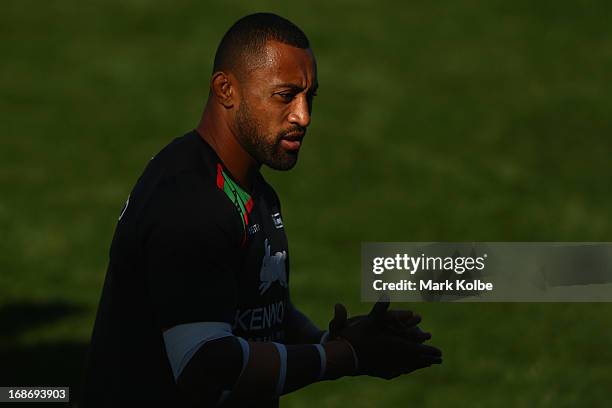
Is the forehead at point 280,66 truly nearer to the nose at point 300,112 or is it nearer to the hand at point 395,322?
the nose at point 300,112

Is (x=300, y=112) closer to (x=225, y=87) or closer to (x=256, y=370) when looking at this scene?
(x=225, y=87)

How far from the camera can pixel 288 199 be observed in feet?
59.9

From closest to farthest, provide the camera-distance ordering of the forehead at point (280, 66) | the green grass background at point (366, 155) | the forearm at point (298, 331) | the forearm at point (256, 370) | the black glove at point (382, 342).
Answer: the forearm at point (256, 370), the forehead at point (280, 66), the black glove at point (382, 342), the forearm at point (298, 331), the green grass background at point (366, 155)

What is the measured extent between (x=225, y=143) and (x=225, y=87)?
0.22m

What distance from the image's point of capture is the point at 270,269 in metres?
4.97

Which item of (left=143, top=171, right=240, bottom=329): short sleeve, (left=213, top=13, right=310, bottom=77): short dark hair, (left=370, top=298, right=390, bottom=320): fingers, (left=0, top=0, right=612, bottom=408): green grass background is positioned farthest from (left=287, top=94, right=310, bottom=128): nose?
(left=0, top=0, right=612, bottom=408): green grass background

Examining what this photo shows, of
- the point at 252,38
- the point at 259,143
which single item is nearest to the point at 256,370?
the point at 259,143

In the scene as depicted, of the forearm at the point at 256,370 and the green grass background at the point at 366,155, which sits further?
the green grass background at the point at 366,155

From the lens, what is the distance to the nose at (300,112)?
15.8 feet

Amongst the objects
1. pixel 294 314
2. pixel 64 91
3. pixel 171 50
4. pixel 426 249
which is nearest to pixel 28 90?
pixel 64 91

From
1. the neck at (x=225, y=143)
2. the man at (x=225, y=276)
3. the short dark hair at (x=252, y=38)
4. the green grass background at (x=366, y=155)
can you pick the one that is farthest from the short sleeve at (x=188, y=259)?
the green grass background at (x=366, y=155)

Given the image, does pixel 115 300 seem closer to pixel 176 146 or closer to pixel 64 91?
pixel 176 146

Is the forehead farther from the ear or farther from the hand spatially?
the hand

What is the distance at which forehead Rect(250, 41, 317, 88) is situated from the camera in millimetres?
4750
